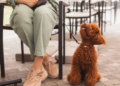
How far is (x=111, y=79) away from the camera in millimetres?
1636

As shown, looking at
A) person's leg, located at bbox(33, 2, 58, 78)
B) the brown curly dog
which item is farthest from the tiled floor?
person's leg, located at bbox(33, 2, 58, 78)

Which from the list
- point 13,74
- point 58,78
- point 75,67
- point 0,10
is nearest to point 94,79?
point 75,67

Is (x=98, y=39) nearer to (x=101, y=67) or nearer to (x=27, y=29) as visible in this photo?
(x=27, y=29)

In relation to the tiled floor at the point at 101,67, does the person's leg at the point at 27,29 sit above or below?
above

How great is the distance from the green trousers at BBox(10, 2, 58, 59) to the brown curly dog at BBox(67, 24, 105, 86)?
0.85 feet

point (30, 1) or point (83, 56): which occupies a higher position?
point (30, 1)

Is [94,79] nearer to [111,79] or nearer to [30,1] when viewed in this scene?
[111,79]

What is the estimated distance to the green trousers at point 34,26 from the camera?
138 cm

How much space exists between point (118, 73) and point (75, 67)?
1.67 feet

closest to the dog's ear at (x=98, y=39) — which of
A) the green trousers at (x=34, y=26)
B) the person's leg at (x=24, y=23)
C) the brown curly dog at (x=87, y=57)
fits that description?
the brown curly dog at (x=87, y=57)

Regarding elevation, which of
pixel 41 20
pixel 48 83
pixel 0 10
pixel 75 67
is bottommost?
pixel 48 83

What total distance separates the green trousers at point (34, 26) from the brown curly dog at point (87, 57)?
258 millimetres

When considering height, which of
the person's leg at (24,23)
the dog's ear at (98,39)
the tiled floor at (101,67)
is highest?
the person's leg at (24,23)

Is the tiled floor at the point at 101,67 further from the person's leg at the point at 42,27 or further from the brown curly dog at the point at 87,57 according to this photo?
the person's leg at the point at 42,27
